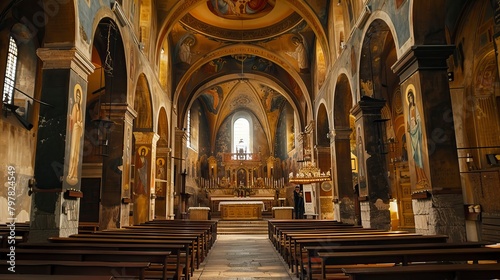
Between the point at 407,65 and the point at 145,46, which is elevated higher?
the point at 145,46

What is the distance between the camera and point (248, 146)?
97.4ft

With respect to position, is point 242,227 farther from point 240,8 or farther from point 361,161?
point 240,8

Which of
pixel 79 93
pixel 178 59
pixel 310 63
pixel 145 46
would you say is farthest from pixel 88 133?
pixel 310 63

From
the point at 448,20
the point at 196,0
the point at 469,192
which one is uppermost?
the point at 196,0

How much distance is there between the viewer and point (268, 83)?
22141mm

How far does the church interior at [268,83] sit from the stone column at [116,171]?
0.04 metres

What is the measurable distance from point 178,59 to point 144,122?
19.0 ft

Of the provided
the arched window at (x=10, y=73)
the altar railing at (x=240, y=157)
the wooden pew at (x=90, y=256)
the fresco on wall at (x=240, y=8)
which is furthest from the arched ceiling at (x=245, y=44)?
the wooden pew at (x=90, y=256)

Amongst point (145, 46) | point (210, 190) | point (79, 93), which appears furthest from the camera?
point (210, 190)

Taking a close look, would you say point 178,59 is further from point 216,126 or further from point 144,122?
point 216,126

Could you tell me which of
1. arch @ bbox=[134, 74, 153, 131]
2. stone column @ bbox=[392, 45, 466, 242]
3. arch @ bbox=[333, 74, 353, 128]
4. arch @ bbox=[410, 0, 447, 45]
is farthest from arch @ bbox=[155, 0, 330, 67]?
stone column @ bbox=[392, 45, 466, 242]

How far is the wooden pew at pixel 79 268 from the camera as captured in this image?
333cm

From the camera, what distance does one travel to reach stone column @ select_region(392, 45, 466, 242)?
22.1 ft

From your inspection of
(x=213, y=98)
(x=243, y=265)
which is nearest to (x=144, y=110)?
(x=243, y=265)
